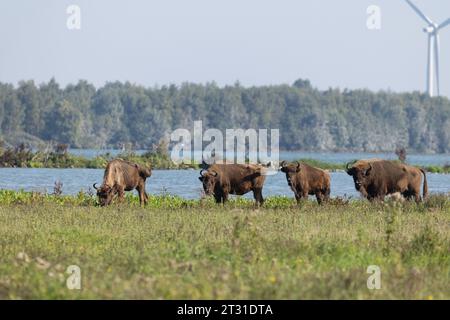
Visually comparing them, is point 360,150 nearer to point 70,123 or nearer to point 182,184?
point 70,123

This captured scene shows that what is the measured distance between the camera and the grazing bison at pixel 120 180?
28.5 m

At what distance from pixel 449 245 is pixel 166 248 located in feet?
14.3

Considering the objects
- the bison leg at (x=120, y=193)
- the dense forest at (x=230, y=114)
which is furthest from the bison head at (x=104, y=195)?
the dense forest at (x=230, y=114)

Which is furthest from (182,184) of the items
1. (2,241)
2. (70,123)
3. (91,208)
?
(70,123)

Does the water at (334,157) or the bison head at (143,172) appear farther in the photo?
the water at (334,157)

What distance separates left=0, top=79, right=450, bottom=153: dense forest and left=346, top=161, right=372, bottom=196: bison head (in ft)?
403

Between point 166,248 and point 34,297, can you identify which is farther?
point 166,248

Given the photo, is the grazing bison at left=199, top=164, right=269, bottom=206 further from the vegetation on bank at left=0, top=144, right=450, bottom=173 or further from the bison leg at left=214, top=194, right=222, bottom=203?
the vegetation on bank at left=0, top=144, right=450, bottom=173

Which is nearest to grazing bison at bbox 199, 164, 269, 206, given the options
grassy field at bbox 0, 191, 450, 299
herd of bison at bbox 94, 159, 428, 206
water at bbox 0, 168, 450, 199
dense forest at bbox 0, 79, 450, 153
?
herd of bison at bbox 94, 159, 428, 206

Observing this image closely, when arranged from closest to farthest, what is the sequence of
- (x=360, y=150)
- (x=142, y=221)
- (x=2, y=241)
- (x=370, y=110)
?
(x=2, y=241) < (x=142, y=221) < (x=360, y=150) < (x=370, y=110)

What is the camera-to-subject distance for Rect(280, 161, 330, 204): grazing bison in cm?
2948

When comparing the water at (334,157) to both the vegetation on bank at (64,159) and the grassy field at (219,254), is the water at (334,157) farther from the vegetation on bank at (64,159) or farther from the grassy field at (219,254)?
the grassy field at (219,254)
